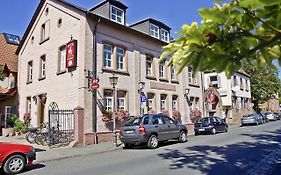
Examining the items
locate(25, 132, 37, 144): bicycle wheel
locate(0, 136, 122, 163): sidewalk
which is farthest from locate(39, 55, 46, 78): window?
locate(0, 136, 122, 163): sidewalk

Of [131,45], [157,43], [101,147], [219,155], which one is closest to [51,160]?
[101,147]

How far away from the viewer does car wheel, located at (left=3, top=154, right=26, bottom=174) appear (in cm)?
876

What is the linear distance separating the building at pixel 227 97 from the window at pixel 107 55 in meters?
14.0

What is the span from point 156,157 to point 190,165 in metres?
2.23

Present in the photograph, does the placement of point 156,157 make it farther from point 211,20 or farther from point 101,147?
point 211,20

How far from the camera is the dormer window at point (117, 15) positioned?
20.2 m

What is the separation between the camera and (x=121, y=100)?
19.3 m

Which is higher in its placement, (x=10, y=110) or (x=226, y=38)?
(x=226, y=38)

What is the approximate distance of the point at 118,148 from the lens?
14.8 m

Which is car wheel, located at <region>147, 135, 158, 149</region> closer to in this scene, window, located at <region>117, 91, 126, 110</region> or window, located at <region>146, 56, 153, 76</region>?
window, located at <region>117, 91, 126, 110</region>

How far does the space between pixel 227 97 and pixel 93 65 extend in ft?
77.1

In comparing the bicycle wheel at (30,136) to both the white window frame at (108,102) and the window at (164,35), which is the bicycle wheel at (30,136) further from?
the window at (164,35)

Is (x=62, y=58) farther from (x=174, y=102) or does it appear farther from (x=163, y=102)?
(x=174, y=102)

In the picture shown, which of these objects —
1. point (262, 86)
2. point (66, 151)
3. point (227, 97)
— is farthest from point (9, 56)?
point (262, 86)
